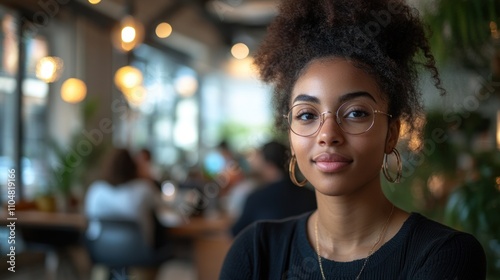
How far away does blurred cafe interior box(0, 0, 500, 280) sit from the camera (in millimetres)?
2559

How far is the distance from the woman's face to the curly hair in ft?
0.12

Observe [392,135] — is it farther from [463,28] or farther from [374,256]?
[463,28]

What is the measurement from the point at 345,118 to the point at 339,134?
4 centimetres

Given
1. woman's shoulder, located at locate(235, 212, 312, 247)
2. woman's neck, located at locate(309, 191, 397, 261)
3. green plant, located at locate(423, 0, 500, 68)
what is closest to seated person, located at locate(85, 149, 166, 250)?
green plant, located at locate(423, 0, 500, 68)

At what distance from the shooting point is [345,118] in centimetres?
146

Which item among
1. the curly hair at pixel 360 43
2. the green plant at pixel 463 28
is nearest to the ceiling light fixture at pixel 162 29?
the green plant at pixel 463 28

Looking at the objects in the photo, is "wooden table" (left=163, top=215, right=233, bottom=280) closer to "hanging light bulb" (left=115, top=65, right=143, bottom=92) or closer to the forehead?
"hanging light bulb" (left=115, top=65, right=143, bottom=92)

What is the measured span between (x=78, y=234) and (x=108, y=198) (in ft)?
2.94

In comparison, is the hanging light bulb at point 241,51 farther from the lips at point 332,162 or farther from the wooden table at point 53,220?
the lips at point 332,162

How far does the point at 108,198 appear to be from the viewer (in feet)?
18.6

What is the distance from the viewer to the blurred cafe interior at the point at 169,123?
8.39 ft

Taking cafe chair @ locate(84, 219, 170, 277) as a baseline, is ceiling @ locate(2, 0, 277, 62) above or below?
above

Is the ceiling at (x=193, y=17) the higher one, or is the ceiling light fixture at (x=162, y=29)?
the ceiling at (x=193, y=17)

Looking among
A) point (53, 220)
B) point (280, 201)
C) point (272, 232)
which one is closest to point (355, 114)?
point (272, 232)
